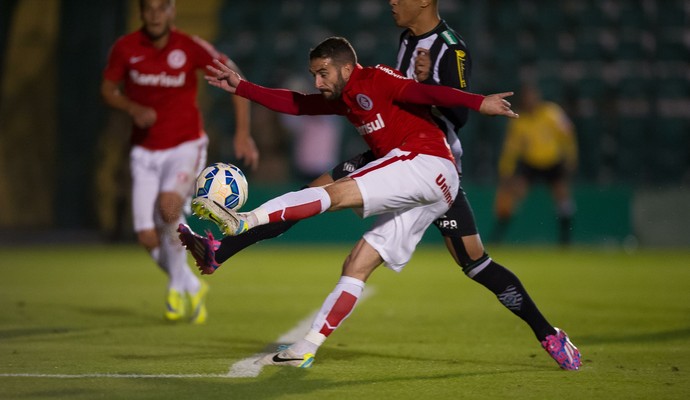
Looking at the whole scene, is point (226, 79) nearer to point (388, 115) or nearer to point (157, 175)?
point (388, 115)

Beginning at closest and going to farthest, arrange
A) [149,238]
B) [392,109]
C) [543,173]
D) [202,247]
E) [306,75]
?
[202,247] → [392,109] → [149,238] → [543,173] → [306,75]

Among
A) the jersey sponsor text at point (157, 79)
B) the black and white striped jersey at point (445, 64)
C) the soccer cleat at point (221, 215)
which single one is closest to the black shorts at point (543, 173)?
the jersey sponsor text at point (157, 79)

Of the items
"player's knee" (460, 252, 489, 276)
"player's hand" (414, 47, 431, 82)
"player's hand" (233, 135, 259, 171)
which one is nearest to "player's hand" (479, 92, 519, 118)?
"player's hand" (414, 47, 431, 82)

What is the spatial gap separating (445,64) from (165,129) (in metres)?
2.93

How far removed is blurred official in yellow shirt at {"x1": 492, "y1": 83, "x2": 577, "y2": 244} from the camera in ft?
53.9

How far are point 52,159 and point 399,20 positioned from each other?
13.3 m

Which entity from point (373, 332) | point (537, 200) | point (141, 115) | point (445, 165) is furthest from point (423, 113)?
point (537, 200)

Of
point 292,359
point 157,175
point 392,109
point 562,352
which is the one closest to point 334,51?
point 392,109

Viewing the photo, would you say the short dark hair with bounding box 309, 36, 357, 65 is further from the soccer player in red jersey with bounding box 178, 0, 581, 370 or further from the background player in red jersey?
the background player in red jersey

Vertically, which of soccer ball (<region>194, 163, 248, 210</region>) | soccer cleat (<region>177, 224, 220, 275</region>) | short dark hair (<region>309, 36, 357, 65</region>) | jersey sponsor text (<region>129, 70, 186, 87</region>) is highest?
short dark hair (<region>309, 36, 357, 65</region>)

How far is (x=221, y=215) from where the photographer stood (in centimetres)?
519

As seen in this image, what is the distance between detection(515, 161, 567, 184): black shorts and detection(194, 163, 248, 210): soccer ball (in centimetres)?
1143

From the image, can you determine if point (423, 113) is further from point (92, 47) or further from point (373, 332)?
point (92, 47)

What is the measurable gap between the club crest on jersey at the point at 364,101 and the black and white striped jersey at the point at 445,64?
0.49 meters
